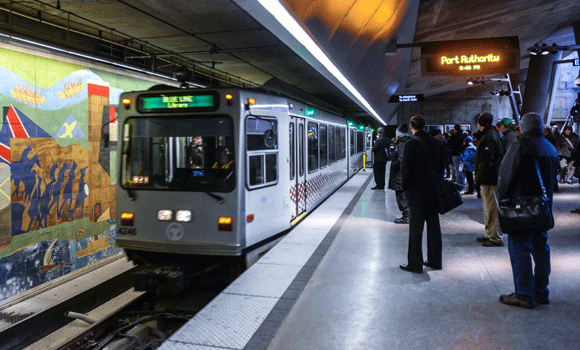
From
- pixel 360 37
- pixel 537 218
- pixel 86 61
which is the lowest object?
pixel 537 218

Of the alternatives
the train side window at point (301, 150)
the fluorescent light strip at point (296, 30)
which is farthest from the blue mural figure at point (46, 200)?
the fluorescent light strip at point (296, 30)

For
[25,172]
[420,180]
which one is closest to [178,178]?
[420,180]

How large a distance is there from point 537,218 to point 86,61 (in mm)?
7880

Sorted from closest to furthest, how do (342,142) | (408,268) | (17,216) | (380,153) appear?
(408,268), (17,216), (380,153), (342,142)

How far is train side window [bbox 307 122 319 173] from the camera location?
30.5ft

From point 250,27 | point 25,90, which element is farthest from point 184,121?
point 25,90

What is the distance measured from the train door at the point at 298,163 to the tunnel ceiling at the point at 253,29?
1.40m

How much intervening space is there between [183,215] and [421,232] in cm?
288

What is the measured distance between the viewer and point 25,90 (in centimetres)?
754

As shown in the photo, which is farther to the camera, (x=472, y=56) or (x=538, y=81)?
(x=538, y=81)

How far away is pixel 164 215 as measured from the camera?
5941 millimetres

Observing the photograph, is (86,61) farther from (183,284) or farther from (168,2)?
(183,284)

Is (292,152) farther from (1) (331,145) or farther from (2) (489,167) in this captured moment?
(1) (331,145)

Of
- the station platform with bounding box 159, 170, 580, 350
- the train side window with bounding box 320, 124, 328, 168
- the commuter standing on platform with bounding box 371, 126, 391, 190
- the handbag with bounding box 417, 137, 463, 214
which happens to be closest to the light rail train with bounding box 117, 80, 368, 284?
the station platform with bounding box 159, 170, 580, 350
